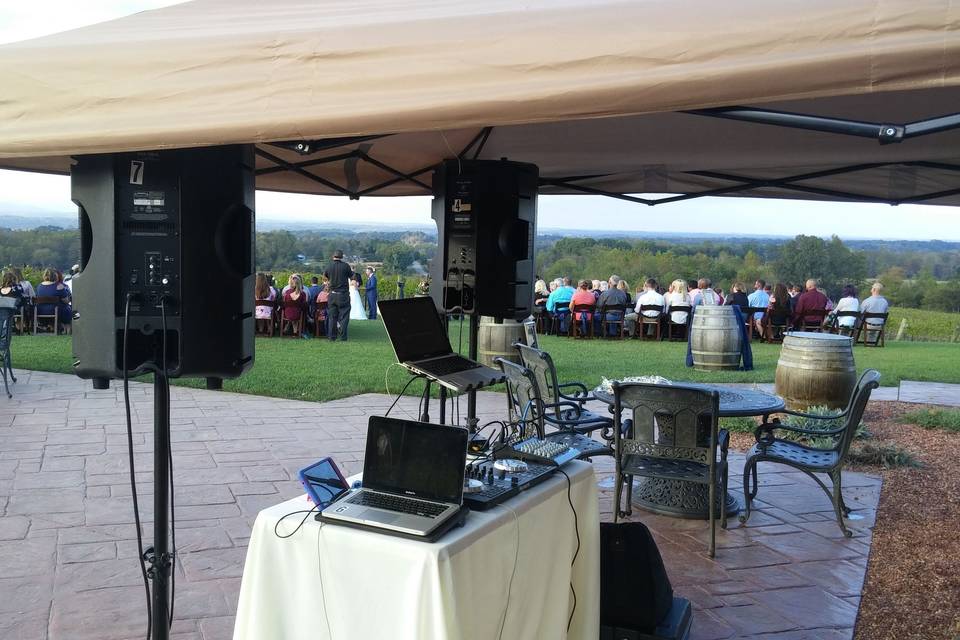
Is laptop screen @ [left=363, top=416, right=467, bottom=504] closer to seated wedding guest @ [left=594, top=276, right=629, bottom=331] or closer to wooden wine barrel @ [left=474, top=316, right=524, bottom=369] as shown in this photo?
wooden wine barrel @ [left=474, top=316, right=524, bottom=369]

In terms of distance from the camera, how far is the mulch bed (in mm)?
3416

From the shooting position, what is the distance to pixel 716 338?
11312 millimetres

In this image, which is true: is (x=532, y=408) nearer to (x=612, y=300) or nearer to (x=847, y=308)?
(x=612, y=300)

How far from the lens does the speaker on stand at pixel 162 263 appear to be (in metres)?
2.35

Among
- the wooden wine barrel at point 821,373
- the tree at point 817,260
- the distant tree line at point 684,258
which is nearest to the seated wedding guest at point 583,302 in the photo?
the distant tree line at point 684,258

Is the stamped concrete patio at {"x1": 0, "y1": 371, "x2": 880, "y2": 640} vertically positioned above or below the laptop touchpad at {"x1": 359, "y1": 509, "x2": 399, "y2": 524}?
below

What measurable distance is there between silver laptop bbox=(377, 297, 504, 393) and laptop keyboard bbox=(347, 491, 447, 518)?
1.02 metres

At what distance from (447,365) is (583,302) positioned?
12561 mm

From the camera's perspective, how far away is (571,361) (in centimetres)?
1227

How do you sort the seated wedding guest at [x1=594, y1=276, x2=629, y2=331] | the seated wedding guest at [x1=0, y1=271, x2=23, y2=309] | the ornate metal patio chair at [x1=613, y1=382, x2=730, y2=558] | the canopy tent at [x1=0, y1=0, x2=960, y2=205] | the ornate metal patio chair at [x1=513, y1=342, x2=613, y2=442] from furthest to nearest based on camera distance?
the seated wedding guest at [x1=594, y1=276, x2=629, y2=331] < the seated wedding guest at [x1=0, y1=271, x2=23, y2=309] < the ornate metal patio chair at [x1=513, y1=342, x2=613, y2=442] < the ornate metal patio chair at [x1=613, y1=382, x2=730, y2=558] < the canopy tent at [x1=0, y1=0, x2=960, y2=205]

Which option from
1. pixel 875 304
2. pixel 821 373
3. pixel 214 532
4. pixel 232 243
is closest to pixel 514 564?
pixel 232 243

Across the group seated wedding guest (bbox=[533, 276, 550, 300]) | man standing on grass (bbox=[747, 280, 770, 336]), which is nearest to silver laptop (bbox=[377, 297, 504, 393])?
man standing on grass (bbox=[747, 280, 770, 336])

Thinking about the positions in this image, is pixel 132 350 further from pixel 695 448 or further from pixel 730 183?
pixel 730 183

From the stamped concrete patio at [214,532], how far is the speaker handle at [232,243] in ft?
5.07
